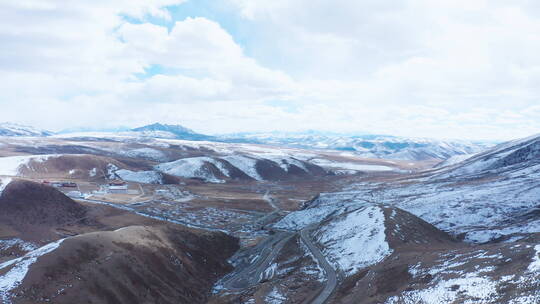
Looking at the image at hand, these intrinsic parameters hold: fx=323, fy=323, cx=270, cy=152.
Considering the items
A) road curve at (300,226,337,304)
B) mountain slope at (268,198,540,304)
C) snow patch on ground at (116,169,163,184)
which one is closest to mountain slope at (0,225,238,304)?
mountain slope at (268,198,540,304)

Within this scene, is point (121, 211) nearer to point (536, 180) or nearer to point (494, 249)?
point (494, 249)

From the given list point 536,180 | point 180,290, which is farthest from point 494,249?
point 536,180

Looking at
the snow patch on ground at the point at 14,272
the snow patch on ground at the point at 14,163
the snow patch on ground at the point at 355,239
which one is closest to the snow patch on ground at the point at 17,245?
the snow patch on ground at the point at 14,272

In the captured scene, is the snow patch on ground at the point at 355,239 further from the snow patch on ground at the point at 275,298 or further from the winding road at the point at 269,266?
the snow patch on ground at the point at 275,298

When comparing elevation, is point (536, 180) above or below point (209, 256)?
above

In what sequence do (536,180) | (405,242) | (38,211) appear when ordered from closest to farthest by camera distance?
(405,242) → (38,211) → (536,180)
